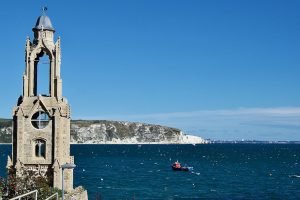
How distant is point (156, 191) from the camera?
288ft

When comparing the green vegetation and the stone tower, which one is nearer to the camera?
the green vegetation

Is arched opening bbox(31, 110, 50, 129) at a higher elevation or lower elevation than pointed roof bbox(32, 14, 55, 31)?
lower

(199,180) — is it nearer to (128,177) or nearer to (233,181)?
(233,181)

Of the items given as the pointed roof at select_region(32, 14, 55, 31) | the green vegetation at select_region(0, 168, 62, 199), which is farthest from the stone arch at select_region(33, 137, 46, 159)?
the pointed roof at select_region(32, 14, 55, 31)

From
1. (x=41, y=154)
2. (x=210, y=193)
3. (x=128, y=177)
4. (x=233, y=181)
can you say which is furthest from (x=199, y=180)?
(x=41, y=154)

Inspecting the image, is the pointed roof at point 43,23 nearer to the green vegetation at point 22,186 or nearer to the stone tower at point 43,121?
the stone tower at point 43,121

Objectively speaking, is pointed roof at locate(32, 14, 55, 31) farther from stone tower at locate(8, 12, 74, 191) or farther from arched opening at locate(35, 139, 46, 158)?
arched opening at locate(35, 139, 46, 158)

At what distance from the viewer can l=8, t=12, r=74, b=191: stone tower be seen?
41.0 meters

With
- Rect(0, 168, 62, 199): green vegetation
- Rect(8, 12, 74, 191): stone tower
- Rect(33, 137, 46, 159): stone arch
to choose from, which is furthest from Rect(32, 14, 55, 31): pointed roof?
Rect(0, 168, 62, 199): green vegetation

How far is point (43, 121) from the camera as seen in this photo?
42.0 metres

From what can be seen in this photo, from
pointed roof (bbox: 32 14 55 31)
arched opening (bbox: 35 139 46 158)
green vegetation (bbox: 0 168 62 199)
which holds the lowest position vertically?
green vegetation (bbox: 0 168 62 199)

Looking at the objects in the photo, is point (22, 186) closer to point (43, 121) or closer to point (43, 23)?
point (43, 121)

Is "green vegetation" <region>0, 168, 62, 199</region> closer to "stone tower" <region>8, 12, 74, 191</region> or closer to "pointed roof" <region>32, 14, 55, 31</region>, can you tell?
"stone tower" <region>8, 12, 74, 191</region>

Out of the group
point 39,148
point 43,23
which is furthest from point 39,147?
point 43,23
